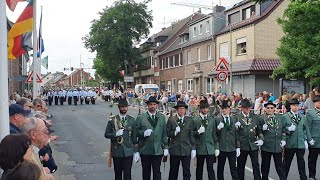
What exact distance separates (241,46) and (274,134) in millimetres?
26820

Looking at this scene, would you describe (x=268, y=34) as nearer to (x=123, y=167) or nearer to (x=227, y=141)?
(x=227, y=141)

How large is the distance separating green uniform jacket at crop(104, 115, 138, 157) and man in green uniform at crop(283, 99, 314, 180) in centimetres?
344

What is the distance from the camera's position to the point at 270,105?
30.6 feet

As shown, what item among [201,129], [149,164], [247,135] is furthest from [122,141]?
[247,135]

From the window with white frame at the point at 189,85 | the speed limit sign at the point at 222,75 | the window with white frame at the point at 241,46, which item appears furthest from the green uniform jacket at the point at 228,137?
the window with white frame at the point at 189,85

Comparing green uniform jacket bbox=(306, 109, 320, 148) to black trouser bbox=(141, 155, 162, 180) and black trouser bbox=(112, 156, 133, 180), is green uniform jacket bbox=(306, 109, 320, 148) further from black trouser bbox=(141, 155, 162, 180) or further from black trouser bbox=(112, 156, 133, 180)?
black trouser bbox=(112, 156, 133, 180)

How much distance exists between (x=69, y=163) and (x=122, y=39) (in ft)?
168

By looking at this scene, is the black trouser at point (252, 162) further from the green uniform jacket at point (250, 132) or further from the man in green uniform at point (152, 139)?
the man in green uniform at point (152, 139)

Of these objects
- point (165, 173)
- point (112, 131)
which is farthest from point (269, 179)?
point (112, 131)

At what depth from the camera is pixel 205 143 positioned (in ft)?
29.3

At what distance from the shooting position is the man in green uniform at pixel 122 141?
8321mm

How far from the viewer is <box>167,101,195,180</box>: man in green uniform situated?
8734 mm

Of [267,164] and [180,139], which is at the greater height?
[180,139]

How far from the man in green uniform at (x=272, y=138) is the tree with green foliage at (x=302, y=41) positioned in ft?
42.7
